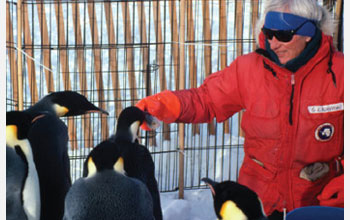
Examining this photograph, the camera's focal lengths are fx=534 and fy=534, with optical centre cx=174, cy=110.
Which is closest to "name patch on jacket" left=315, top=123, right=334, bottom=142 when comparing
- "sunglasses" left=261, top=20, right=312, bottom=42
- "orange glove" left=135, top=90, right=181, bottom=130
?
"sunglasses" left=261, top=20, right=312, bottom=42

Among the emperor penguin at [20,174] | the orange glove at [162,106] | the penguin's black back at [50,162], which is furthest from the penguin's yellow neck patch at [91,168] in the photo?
the orange glove at [162,106]

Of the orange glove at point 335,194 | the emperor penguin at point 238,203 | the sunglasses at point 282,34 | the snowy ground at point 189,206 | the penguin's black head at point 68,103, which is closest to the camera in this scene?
the emperor penguin at point 238,203

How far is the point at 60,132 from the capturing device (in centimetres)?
203

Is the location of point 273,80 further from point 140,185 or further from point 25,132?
point 25,132

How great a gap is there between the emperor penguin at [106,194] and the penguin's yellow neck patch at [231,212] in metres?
0.24

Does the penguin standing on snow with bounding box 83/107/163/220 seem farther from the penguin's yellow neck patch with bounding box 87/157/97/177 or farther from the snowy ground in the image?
the snowy ground

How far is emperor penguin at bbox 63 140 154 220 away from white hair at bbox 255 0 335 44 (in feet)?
2.77

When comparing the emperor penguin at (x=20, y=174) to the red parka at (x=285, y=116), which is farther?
the red parka at (x=285, y=116)

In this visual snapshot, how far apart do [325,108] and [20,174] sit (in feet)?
3.52

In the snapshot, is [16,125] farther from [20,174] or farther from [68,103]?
[68,103]

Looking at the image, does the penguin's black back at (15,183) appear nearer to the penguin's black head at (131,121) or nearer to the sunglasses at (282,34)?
the penguin's black head at (131,121)

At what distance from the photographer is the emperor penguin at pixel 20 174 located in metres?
1.65

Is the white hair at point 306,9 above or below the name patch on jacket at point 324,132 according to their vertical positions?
above

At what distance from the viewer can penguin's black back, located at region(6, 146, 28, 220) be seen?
5.40 ft
